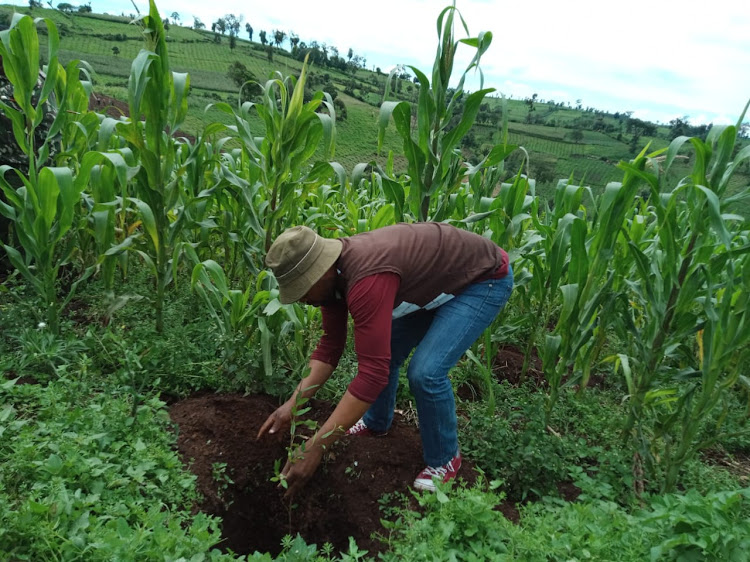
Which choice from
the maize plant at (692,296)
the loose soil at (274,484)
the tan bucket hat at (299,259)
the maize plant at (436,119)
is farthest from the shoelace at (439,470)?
the maize plant at (436,119)

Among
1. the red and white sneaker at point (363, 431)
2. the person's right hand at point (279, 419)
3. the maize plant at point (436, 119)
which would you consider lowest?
the red and white sneaker at point (363, 431)

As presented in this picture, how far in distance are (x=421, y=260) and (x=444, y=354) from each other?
419 millimetres

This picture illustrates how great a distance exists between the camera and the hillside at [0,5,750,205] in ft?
83.8

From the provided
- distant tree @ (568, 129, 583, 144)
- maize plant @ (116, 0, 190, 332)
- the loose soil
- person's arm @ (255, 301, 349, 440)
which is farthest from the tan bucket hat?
distant tree @ (568, 129, 583, 144)

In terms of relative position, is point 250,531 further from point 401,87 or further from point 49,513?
point 401,87

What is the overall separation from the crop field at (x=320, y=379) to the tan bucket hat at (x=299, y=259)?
0.09 metres

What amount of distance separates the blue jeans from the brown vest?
0.07 meters

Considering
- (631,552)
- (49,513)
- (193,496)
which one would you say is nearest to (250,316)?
(193,496)

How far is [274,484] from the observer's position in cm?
221

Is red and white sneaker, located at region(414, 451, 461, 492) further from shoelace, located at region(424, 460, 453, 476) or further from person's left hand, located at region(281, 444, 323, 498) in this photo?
person's left hand, located at region(281, 444, 323, 498)

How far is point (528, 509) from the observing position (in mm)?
1887

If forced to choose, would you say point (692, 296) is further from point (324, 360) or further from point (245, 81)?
point (245, 81)

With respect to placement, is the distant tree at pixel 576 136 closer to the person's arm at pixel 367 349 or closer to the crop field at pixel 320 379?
the crop field at pixel 320 379

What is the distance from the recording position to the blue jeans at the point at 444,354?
79.0 inches
